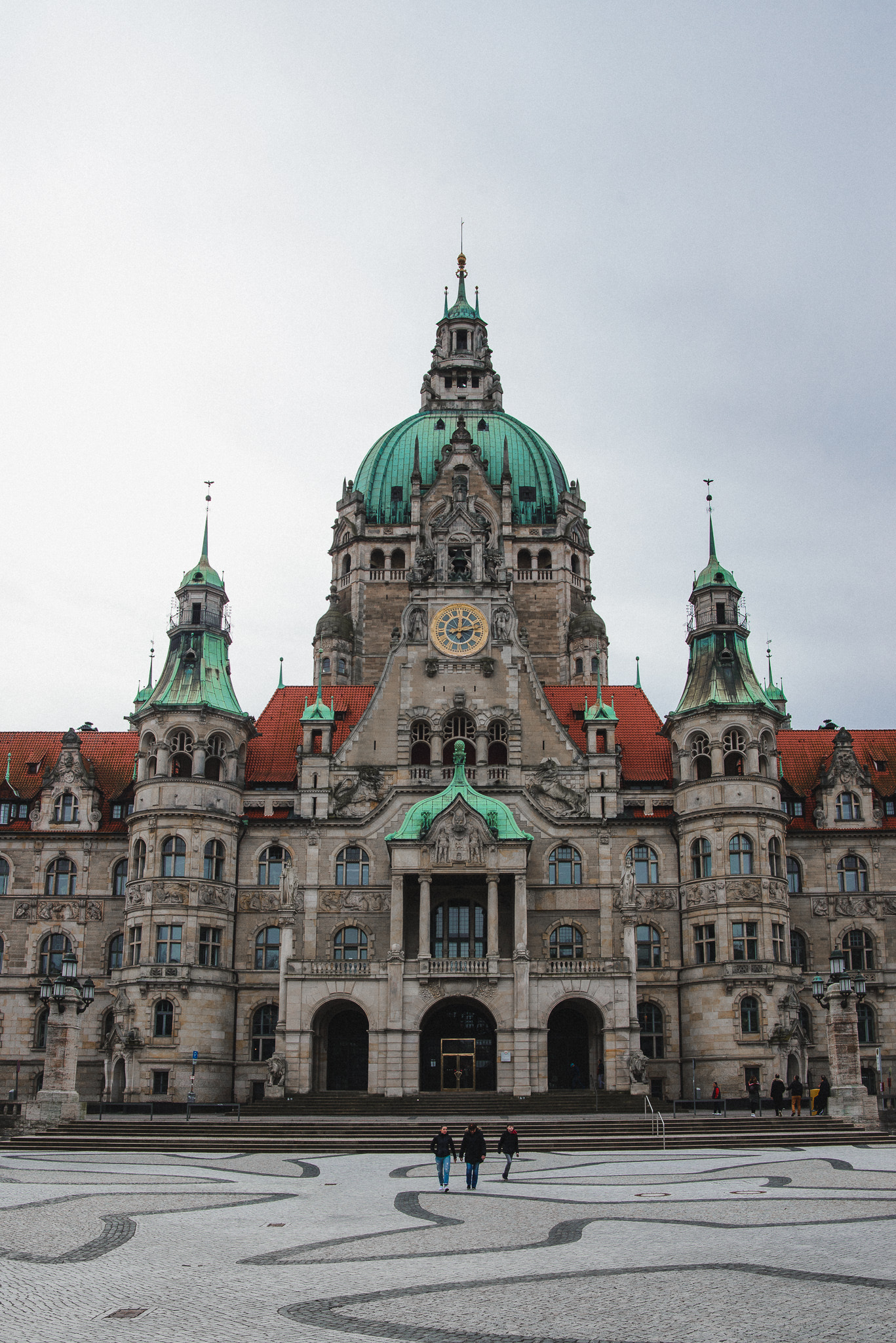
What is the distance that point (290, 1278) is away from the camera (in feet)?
60.1

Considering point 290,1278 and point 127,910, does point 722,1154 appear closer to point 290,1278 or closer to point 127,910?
point 290,1278

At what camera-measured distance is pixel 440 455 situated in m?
84.9

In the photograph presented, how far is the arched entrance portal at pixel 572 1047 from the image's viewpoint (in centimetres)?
5778

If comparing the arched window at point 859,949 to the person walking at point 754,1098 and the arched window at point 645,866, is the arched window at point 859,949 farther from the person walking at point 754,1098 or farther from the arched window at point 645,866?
the person walking at point 754,1098

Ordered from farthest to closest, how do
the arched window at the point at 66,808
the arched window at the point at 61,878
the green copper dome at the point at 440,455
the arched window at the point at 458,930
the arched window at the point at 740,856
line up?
the green copper dome at the point at 440,455
the arched window at the point at 66,808
the arched window at the point at 61,878
the arched window at the point at 740,856
the arched window at the point at 458,930

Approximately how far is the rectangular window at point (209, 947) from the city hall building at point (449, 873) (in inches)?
5.7

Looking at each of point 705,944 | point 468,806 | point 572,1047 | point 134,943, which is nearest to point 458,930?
point 468,806

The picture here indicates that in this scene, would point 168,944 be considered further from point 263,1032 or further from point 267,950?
point 263,1032

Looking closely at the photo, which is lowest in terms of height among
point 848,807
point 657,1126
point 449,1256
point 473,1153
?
point 449,1256

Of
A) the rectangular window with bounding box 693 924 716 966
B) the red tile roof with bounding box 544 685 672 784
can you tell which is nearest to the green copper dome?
the red tile roof with bounding box 544 685 672 784

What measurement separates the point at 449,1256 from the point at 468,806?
122ft

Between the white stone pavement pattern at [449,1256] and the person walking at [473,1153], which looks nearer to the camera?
the white stone pavement pattern at [449,1256]

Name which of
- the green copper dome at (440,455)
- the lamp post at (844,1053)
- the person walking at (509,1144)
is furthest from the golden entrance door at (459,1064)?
the green copper dome at (440,455)

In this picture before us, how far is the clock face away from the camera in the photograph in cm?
6444
